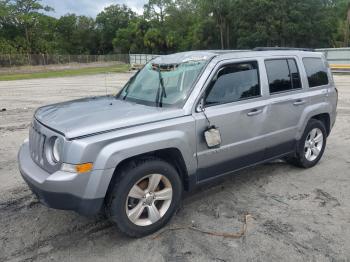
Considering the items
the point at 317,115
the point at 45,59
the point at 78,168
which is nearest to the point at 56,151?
the point at 78,168

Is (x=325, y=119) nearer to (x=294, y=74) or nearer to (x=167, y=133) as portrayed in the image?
(x=294, y=74)

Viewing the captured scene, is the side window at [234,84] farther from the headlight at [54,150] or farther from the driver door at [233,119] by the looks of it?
the headlight at [54,150]

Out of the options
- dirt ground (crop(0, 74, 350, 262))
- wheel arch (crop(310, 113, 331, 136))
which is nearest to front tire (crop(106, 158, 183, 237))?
dirt ground (crop(0, 74, 350, 262))

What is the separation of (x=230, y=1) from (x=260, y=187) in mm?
67199

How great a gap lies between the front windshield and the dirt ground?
1.33 meters

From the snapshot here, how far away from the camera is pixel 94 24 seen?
89938 millimetres

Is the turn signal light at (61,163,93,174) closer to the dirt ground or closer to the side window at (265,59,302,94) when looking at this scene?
the dirt ground

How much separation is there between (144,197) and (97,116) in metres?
0.95

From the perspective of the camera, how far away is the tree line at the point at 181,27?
58375 millimetres

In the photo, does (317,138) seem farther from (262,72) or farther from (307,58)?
(262,72)

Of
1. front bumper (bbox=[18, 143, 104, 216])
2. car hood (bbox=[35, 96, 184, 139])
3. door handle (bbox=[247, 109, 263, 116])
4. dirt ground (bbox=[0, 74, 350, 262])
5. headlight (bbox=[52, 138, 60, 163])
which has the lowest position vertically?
dirt ground (bbox=[0, 74, 350, 262])

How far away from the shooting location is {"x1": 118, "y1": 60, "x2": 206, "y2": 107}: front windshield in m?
4.01

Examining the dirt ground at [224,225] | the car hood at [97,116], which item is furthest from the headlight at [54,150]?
the dirt ground at [224,225]

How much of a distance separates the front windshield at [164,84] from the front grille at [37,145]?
3.94 feet
